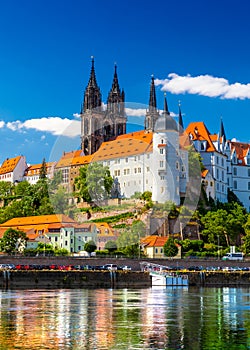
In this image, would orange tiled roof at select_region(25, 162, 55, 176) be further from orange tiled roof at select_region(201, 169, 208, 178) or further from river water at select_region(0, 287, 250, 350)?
river water at select_region(0, 287, 250, 350)

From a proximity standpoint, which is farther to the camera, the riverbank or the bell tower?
the bell tower

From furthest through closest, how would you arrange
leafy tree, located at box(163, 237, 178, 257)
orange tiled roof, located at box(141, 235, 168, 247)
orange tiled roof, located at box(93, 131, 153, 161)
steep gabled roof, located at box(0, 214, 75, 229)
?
steep gabled roof, located at box(0, 214, 75, 229)
orange tiled roof, located at box(141, 235, 168, 247)
leafy tree, located at box(163, 237, 178, 257)
orange tiled roof, located at box(93, 131, 153, 161)

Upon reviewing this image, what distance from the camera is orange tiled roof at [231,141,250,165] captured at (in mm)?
99812

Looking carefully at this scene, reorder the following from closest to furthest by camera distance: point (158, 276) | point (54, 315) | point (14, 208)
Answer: point (54, 315) < point (158, 276) < point (14, 208)

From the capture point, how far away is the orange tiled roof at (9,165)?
127312 millimetres

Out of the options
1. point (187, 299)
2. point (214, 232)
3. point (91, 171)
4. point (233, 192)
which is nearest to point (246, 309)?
point (187, 299)

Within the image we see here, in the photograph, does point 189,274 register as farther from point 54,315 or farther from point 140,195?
point 54,315

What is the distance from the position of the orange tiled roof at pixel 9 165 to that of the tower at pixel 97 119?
69.1 feet

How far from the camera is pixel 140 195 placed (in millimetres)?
76938

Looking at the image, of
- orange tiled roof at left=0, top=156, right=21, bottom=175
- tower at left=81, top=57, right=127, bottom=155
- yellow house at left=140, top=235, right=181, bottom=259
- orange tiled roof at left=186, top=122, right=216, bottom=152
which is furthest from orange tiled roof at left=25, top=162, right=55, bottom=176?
yellow house at left=140, top=235, right=181, bottom=259

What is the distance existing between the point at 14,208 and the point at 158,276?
1778 inches

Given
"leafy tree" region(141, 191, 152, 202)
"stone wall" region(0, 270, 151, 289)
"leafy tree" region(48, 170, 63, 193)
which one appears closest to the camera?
"leafy tree" region(48, 170, 63, 193)

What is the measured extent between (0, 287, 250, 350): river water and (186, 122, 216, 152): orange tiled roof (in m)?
51.8

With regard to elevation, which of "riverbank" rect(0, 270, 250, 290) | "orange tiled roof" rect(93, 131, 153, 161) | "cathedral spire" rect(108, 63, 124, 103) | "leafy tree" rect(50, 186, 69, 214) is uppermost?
"cathedral spire" rect(108, 63, 124, 103)
